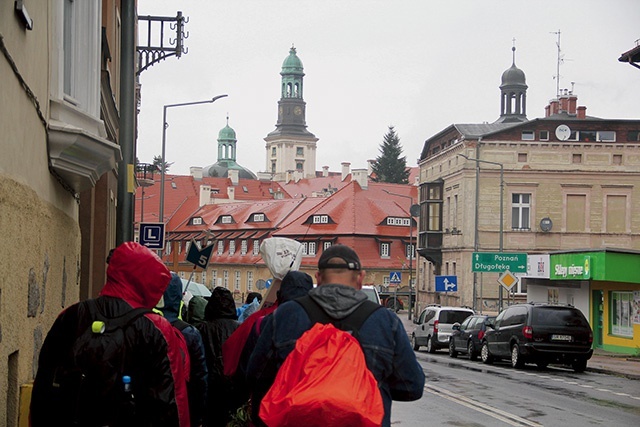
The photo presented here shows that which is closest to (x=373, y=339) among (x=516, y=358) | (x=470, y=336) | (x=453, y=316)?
(x=516, y=358)

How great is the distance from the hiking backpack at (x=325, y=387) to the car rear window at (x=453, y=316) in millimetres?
35361

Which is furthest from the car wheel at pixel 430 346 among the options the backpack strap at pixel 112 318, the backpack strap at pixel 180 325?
the backpack strap at pixel 112 318

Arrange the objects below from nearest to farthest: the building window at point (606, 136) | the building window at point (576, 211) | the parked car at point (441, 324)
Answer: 1. the parked car at point (441, 324)
2. the building window at point (576, 211)
3. the building window at point (606, 136)

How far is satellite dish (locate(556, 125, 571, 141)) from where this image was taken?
64650 mm

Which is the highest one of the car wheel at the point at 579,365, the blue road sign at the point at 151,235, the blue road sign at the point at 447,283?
the blue road sign at the point at 151,235

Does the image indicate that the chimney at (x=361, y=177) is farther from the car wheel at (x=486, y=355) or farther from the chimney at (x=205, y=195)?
the car wheel at (x=486, y=355)

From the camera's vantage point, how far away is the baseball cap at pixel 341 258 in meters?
5.52

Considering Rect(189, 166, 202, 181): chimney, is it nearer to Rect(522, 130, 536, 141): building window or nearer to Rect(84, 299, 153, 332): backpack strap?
Rect(522, 130, 536, 141): building window

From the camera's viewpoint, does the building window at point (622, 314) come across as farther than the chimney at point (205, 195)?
No

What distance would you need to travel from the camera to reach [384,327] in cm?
538

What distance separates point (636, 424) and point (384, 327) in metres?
10.6

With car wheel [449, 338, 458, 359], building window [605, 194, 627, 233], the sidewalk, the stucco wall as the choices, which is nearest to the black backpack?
the stucco wall

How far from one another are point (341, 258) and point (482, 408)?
1162 centimetres

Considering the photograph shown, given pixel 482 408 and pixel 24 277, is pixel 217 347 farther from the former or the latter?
pixel 482 408
